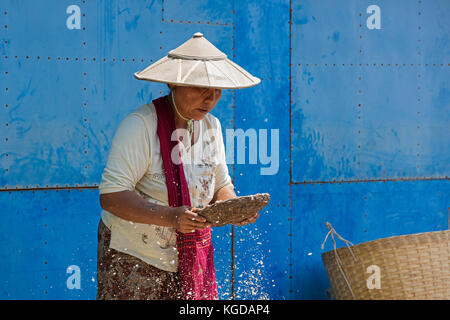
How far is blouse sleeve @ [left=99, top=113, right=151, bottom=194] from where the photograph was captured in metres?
3.02

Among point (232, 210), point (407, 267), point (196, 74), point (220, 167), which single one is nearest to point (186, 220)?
point (232, 210)

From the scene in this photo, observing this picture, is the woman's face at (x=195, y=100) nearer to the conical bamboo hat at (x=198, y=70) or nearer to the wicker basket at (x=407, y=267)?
the conical bamboo hat at (x=198, y=70)

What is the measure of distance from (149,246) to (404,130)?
2.85 metres

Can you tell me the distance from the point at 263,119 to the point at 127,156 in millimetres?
2001

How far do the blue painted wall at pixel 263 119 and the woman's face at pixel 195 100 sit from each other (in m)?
1.42

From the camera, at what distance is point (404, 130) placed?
17.1 ft

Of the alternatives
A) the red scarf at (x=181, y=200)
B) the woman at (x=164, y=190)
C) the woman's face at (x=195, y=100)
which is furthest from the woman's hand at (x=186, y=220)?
the woman's face at (x=195, y=100)

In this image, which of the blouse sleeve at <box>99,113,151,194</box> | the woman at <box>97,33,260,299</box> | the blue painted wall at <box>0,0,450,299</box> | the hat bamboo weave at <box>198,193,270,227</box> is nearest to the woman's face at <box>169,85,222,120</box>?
the woman at <box>97,33,260,299</box>

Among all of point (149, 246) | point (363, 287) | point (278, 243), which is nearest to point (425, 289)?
point (363, 287)

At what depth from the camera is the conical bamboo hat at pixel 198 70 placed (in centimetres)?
309

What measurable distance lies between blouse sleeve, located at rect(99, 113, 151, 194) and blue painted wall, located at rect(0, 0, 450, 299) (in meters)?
1.49

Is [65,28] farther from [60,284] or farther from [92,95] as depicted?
[60,284]

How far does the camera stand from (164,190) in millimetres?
3172

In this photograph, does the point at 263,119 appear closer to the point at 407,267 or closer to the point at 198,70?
the point at 407,267
